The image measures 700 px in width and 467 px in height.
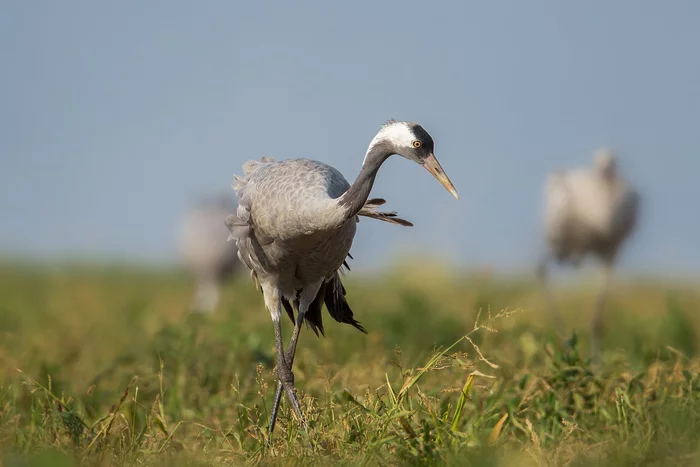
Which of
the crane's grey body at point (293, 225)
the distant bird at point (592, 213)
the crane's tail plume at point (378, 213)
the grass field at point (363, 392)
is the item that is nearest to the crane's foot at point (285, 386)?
the grass field at point (363, 392)

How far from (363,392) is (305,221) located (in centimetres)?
137

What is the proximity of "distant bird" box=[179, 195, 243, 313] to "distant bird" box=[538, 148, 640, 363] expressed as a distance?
4.61m

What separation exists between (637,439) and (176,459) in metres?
1.98

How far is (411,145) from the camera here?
15.5 ft

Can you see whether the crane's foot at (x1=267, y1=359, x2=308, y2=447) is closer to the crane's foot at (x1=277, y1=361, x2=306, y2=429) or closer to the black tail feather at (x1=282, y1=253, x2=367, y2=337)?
the crane's foot at (x1=277, y1=361, x2=306, y2=429)

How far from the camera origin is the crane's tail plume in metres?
5.22

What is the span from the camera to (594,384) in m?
5.26

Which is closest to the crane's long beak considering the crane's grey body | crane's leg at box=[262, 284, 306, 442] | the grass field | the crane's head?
the crane's head

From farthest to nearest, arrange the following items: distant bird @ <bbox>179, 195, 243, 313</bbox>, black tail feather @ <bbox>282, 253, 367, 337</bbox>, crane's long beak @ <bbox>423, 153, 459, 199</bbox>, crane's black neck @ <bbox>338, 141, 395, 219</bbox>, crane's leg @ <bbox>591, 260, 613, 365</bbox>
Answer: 1. distant bird @ <bbox>179, 195, 243, 313</bbox>
2. crane's leg @ <bbox>591, 260, 613, 365</bbox>
3. black tail feather @ <bbox>282, 253, 367, 337</bbox>
4. crane's long beak @ <bbox>423, 153, 459, 199</bbox>
5. crane's black neck @ <bbox>338, 141, 395, 219</bbox>

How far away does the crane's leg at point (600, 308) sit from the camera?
9.33 metres

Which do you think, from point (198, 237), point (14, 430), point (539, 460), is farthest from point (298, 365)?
point (198, 237)

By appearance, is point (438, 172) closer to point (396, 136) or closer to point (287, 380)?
point (396, 136)

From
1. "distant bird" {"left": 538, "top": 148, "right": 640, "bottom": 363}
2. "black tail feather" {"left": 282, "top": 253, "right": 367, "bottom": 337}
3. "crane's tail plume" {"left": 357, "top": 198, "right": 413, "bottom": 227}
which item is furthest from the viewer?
"distant bird" {"left": 538, "top": 148, "right": 640, "bottom": 363}

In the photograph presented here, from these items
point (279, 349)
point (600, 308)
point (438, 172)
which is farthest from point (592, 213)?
point (438, 172)
